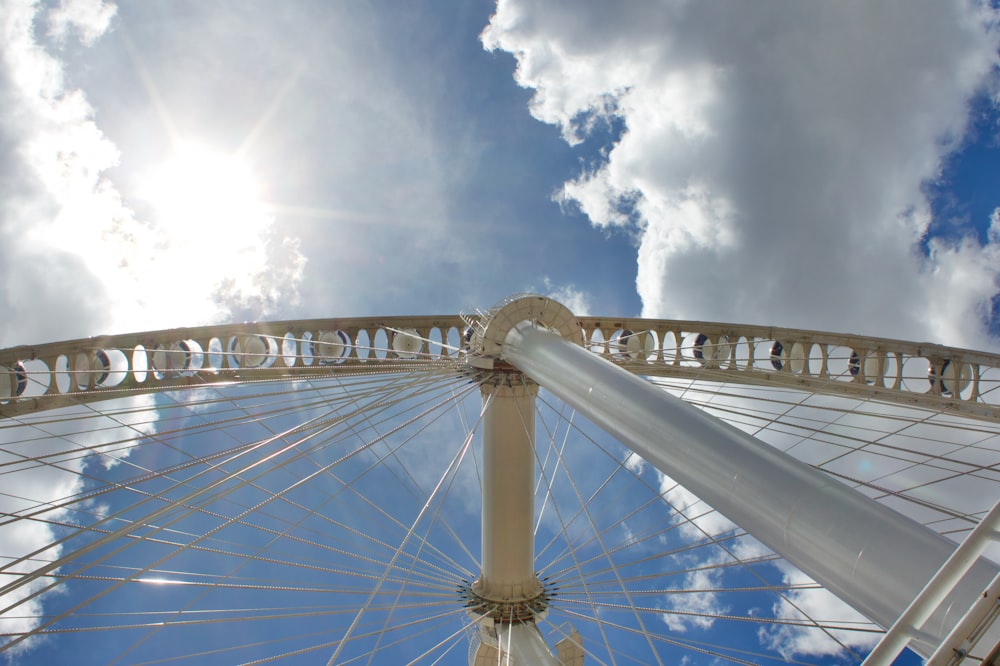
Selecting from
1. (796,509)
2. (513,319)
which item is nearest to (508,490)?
(513,319)

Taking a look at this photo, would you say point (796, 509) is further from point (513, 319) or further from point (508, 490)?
point (508, 490)

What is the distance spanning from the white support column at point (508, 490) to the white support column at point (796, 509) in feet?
25.3

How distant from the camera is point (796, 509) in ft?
16.2

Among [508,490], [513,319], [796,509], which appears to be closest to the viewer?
[796,509]

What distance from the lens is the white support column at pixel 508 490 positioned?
15266 mm

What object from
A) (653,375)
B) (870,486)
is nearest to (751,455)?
(870,486)

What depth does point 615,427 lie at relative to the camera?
24.6 feet

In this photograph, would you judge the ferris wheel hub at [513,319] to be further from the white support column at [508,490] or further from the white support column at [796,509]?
the white support column at [796,509]

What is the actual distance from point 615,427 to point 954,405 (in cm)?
1800

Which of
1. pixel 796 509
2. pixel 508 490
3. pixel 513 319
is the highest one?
pixel 513 319

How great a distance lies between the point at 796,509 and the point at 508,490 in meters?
10.9

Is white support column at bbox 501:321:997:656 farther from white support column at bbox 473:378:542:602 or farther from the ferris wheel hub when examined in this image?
white support column at bbox 473:378:542:602

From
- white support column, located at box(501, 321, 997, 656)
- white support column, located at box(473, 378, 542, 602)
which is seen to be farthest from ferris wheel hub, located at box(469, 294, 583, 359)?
white support column, located at box(501, 321, 997, 656)

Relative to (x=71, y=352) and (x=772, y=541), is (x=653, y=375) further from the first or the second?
(x=71, y=352)
